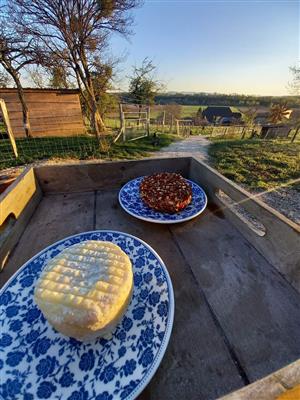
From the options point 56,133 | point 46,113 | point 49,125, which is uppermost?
point 46,113

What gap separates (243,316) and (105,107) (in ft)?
40.0

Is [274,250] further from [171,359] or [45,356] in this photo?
[45,356]

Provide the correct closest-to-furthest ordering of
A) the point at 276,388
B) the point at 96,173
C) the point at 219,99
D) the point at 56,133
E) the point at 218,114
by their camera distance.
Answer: the point at 276,388, the point at 96,173, the point at 56,133, the point at 218,114, the point at 219,99

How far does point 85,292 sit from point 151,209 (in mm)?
650

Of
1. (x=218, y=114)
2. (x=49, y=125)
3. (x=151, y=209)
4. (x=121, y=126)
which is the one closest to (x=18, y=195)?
(x=151, y=209)

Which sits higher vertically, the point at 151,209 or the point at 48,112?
the point at 151,209

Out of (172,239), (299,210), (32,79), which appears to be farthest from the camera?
(32,79)

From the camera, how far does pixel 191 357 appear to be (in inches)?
22.2

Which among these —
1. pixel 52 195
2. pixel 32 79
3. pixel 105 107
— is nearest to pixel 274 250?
pixel 52 195

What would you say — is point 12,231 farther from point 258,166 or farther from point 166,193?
point 258,166

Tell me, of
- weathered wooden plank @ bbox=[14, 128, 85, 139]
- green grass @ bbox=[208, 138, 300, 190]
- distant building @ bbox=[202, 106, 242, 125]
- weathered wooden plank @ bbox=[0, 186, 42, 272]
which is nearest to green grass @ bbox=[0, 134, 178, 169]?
weathered wooden plank @ bbox=[14, 128, 85, 139]

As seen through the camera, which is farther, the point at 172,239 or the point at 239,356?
the point at 172,239

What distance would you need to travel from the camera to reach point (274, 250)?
0.85 metres

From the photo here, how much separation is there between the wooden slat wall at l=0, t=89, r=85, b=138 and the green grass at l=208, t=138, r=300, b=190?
599 centimetres
